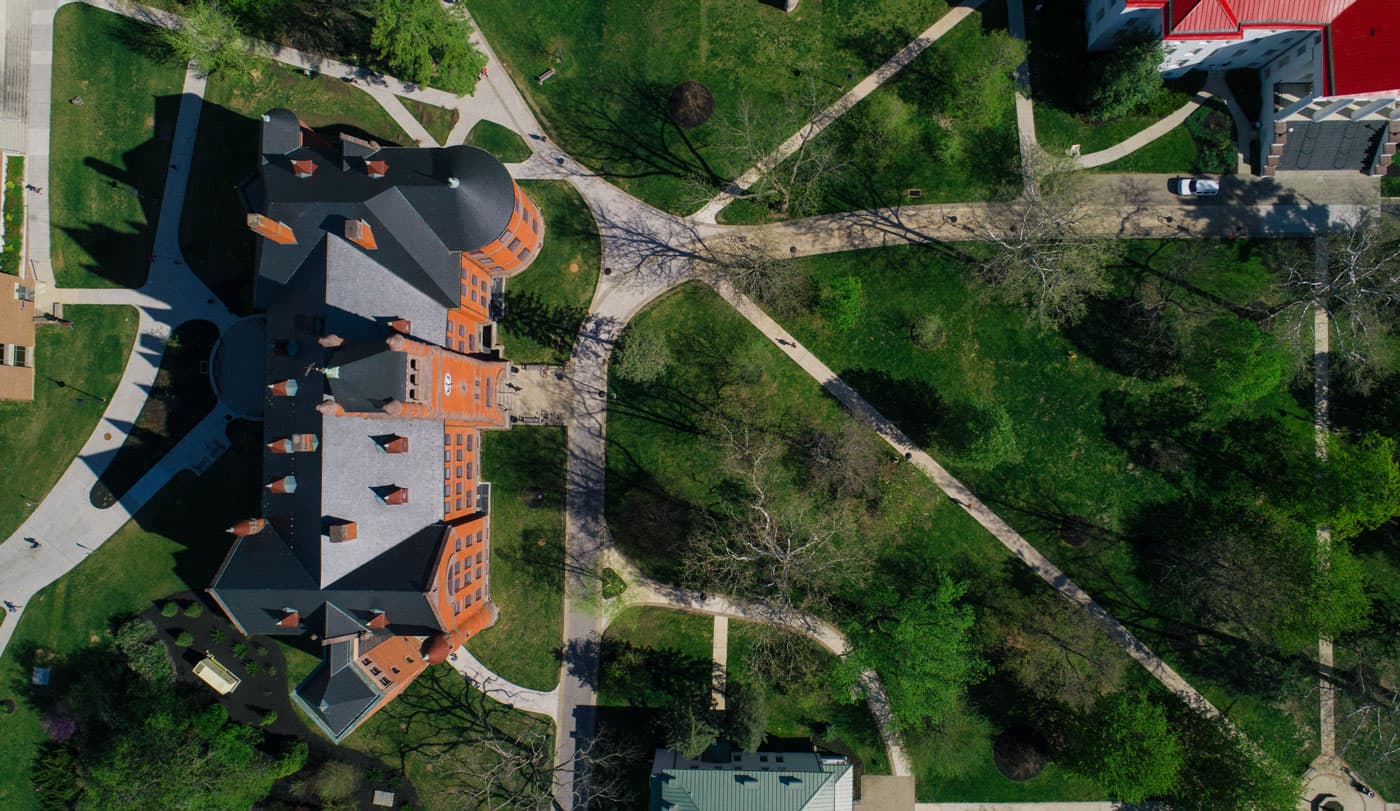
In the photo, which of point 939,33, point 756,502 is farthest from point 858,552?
point 939,33

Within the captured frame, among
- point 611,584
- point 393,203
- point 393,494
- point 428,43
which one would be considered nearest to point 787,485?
point 611,584

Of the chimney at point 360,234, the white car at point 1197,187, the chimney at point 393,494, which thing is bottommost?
the chimney at point 393,494

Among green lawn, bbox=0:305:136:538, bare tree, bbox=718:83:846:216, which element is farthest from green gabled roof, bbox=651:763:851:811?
green lawn, bbox=0:305:136:538

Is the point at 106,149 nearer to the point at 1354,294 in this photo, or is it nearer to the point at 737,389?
the point at 737,389

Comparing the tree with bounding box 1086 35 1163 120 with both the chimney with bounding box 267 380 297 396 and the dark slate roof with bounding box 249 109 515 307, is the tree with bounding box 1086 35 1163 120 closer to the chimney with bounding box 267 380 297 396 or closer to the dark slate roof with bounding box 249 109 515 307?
the dark slate roof with bounding box 249 109 515 307

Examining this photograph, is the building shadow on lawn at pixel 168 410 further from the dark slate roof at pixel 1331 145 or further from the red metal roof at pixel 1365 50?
the dark slate roof at pixel 1331 145

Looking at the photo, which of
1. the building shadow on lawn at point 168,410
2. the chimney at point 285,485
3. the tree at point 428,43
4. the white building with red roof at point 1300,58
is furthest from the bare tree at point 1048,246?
the building shadow on lawn at point 168,410
